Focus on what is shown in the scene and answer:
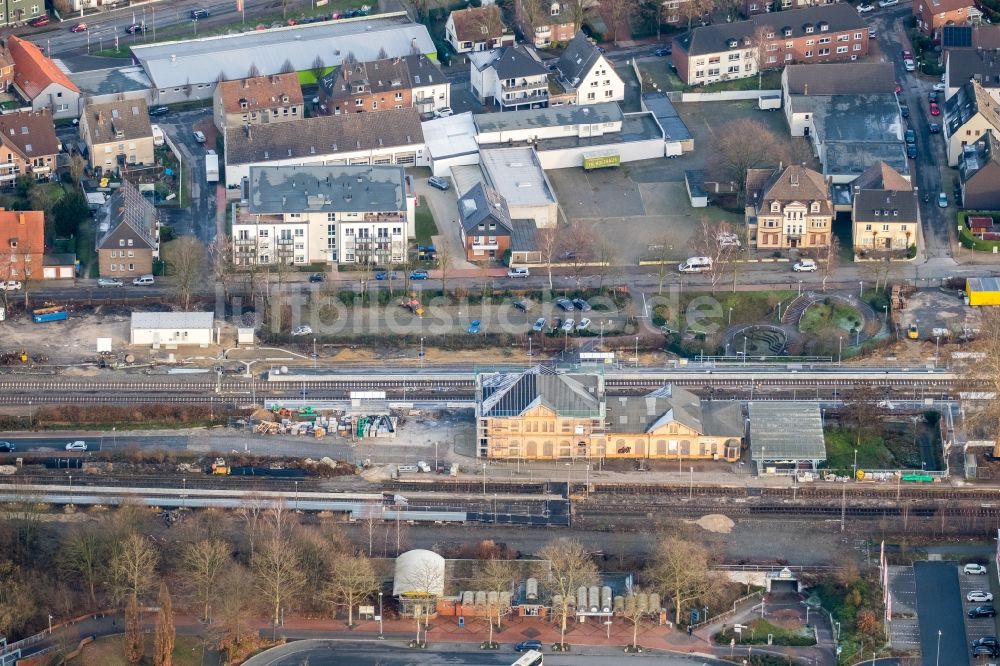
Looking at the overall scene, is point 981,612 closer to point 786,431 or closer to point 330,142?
point 786,431

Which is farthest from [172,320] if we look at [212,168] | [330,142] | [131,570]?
[131,570]

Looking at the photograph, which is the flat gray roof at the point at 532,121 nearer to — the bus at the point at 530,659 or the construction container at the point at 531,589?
the construction container at the point at 531,589

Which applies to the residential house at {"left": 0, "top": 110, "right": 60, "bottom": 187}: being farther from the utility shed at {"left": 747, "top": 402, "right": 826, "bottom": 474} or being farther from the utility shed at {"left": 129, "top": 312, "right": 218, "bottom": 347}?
the utility shed at {"left": 747, "top": 402, "right": 826, "bottom": 474}

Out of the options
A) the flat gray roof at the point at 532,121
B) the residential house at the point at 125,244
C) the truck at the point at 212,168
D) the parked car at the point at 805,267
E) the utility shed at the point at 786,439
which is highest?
the flat gray roof at the point at 532,121

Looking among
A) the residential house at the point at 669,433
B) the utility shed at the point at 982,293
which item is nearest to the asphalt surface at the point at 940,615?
the residential house at the point at 669,433

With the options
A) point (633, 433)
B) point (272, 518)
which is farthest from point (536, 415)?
point (272, 518)

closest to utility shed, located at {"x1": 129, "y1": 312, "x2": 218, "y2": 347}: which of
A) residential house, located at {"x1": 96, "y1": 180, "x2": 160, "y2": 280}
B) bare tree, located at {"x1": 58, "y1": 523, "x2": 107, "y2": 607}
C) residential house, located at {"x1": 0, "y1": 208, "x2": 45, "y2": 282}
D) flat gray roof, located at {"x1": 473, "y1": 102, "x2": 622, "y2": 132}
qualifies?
residential house, located at {"x1": 96, "y1": 180, "x2": 160, "y2": 280}
